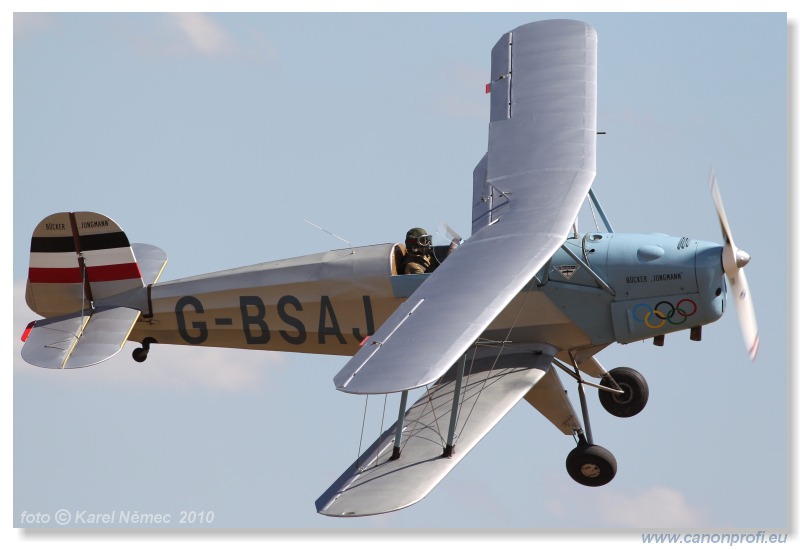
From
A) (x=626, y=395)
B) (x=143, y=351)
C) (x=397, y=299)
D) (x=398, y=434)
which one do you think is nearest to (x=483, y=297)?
(x=398, y=434)

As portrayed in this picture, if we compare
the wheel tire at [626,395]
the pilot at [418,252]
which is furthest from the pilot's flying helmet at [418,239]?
the wheel tire at [626,395]

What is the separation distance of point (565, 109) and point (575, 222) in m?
1.63

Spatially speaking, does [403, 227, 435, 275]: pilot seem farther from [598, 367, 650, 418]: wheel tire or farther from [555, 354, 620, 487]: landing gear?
[598, 367, 650, 418]: wheel tire

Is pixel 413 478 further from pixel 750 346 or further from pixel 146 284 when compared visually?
pixel 146 284

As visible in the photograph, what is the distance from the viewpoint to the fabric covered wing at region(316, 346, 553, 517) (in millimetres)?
12250

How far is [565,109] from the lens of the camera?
50.0ft

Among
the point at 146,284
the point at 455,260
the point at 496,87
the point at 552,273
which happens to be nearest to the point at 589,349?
the point at 552,273

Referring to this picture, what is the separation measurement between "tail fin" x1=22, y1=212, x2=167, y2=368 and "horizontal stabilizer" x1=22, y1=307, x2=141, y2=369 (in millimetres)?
13

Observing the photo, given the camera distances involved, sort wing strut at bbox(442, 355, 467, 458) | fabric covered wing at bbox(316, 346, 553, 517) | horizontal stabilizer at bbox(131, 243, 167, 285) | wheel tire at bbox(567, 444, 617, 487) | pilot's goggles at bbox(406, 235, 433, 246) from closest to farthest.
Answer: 1. fabric covered wing at bbox(316, 346, 553, 517)
2. wing strut at bbox(442, 355, 467, 458)
3. wheel tire at bbox(567, 444, 617, 487)
4. pilot's goggles at bbox(406, 235, 433, 246)
5. horizontal stabilizer at bbox(131, 243, 167, 285)

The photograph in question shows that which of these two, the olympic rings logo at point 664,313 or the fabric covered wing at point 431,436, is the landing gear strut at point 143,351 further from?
the olympic rings logo at point 664,313

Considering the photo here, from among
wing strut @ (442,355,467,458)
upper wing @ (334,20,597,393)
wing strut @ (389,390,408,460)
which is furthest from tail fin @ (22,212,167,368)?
wing strut @ (442,355,467,458)

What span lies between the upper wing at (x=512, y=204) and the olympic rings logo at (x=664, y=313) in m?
1.27

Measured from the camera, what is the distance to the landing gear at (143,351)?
15.7 m

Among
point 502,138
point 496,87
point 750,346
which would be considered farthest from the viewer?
point 496,87
